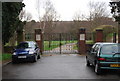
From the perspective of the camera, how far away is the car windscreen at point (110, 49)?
887 centimetres

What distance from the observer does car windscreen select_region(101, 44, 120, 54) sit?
8.87 metres

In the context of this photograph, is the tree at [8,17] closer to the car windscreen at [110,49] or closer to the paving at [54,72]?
the paving at [54,72]

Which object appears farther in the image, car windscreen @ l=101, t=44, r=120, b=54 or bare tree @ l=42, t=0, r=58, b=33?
bare tree @ l=42, t=0, r=58, b=33

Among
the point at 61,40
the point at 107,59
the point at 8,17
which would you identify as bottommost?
the point at 107,59

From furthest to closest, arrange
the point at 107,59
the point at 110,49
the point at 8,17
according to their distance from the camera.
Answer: the point at 8,17, the point at 110,49, the point at 107,59

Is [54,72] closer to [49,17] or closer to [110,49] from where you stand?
[110,49]

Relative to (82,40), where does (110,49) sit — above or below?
below

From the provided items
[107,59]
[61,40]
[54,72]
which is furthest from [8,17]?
[61,40]

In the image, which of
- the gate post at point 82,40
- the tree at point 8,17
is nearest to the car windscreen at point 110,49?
the tree at point 8,17

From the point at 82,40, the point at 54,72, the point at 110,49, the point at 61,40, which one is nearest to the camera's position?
the point at 110,49

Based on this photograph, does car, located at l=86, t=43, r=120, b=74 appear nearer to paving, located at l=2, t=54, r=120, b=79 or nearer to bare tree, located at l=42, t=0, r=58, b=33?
paving, located at l=2, t=54, r=120, b=79

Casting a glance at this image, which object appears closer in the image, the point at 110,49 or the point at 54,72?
the point at 110,49

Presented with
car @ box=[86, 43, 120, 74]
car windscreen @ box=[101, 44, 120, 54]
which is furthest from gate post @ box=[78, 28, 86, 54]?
car @ box=[86, 43, 120, 74]

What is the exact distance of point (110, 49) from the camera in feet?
29.5
